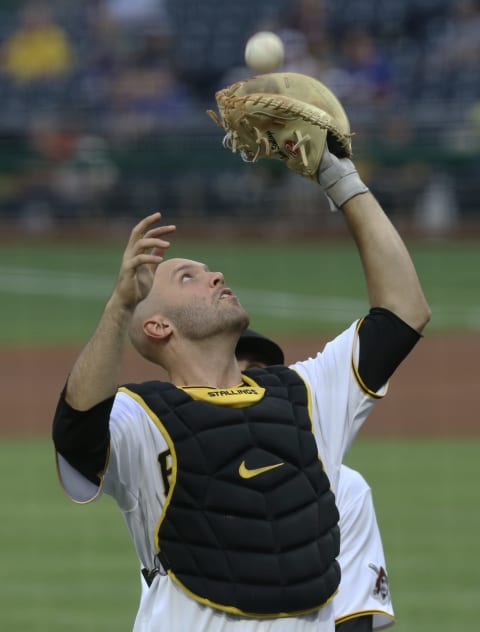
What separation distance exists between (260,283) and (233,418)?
13038 millimetres

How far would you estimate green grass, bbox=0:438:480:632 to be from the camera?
227 inches

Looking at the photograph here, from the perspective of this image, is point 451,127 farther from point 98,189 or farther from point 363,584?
point 363,584

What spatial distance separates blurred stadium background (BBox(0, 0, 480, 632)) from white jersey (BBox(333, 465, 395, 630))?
833cm

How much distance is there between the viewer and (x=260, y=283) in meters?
15.8

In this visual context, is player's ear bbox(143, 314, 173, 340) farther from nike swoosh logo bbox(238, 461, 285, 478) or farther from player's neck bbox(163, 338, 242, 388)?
nike swoosh logo bbox(238, 461, 285, 478)

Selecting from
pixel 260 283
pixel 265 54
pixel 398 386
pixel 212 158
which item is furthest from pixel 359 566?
pixel 212 158

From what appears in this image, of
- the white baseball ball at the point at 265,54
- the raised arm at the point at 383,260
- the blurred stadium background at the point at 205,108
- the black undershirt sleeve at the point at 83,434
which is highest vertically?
the blurred stadium background at the point at 205,108

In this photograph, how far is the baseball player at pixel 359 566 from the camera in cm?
317

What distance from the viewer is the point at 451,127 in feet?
58.7

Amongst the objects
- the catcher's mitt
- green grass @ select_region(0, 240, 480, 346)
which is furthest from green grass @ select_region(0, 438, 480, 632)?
green grass @ select_region(0, 240, 480, 346)

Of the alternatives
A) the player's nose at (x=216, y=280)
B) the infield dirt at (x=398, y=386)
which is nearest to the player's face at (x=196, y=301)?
the player's nose at (x=216, y=280)

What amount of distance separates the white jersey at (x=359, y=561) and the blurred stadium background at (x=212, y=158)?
8.33 metres

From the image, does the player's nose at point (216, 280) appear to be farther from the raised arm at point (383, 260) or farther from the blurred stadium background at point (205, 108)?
the blurred stadium background at point (205, 108)

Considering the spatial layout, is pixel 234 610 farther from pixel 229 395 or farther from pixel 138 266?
pixel 138 266
